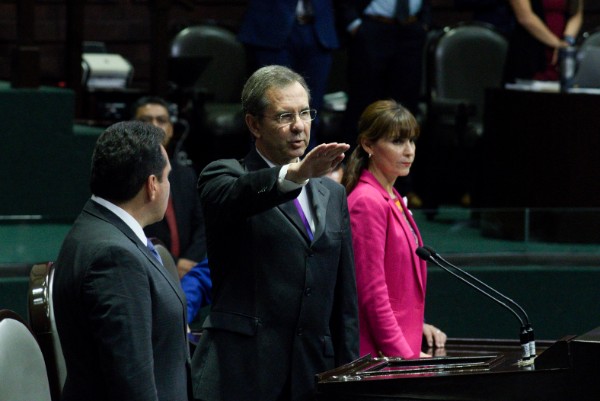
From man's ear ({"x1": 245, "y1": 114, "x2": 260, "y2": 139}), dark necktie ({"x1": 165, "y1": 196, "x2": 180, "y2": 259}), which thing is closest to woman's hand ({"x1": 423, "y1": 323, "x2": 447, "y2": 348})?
man's ear ({"x1": 245, "y1": 114, "x2": 260, "y2": 139})

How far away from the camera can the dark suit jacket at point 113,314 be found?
2.26 meters

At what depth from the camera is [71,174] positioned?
527cm

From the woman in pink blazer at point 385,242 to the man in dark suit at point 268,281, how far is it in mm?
288

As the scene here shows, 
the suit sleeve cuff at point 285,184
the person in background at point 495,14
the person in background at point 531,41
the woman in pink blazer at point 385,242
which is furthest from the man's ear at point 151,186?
the person in background at point 495,14

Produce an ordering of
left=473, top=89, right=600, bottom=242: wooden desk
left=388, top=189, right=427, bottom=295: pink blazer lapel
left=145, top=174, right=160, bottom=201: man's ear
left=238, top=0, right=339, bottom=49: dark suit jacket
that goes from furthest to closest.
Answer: left=238, top=0, right=339, bottom=49: dark suit jacket → left=473, top=89, right=600, bottom=242: wooden desk → left=388, top=189, right=427, bottom=295: pink blazer lapel → left=145, top=174, right=160, bottom=201: man's ear

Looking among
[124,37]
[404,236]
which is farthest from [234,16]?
[404,236]

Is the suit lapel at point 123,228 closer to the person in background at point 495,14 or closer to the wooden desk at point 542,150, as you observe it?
the wooden desk at point 542,150

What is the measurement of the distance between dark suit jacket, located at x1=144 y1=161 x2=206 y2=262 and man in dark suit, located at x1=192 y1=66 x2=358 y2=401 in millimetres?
1782

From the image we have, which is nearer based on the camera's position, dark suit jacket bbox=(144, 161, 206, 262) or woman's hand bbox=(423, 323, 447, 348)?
woman's hand bbox=(423, 323, 447, 348)

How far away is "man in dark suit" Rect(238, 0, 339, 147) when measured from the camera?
223 inches

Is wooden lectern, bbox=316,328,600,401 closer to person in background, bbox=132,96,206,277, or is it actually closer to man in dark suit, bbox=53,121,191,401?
man in dark suit, bbox=53,121,191,401

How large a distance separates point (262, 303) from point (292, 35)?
3.14 meters

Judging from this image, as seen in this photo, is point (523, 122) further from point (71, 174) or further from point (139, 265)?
point (139, 265)

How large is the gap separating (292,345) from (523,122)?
10.4 feet
